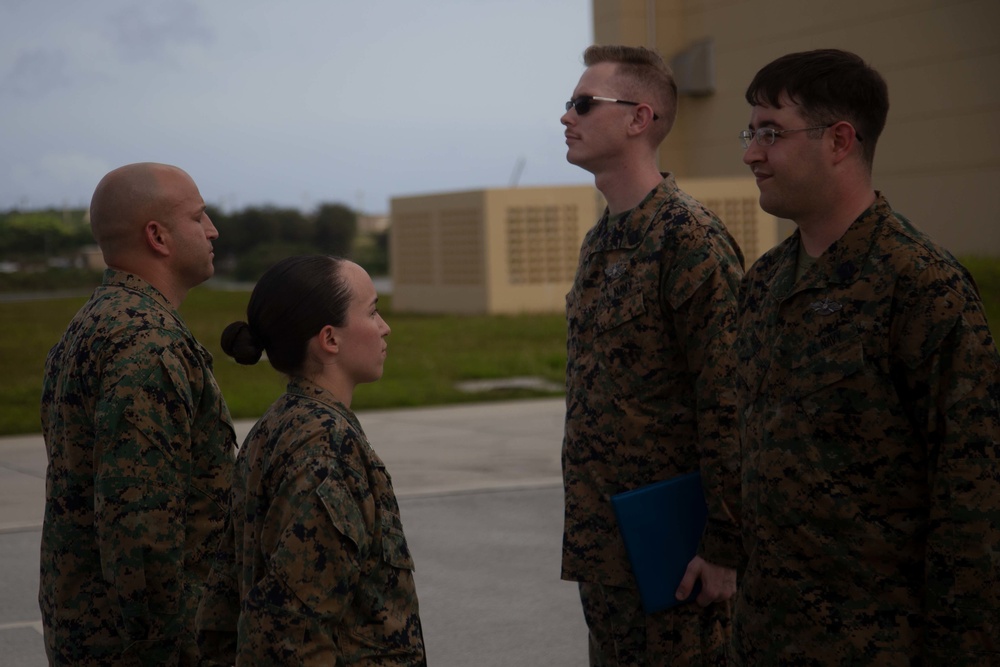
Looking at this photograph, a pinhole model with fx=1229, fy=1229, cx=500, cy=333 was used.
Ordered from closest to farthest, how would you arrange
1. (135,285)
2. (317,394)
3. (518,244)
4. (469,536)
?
1. (317,394)
2. (135,285)
3. (469,536)
4. (518,244)

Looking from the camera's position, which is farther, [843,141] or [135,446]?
[135,446]

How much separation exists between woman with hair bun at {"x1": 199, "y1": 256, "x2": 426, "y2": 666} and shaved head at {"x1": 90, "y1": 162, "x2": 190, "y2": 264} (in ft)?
2.37

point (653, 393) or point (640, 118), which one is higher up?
point (640, 118)

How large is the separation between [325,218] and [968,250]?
101 ft

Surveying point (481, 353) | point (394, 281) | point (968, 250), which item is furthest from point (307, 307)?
point (394, 281)

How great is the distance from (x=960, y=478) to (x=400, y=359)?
633 inches

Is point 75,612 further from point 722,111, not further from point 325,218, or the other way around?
point 325,218

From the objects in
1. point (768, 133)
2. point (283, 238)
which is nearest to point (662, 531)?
point (768, 133)

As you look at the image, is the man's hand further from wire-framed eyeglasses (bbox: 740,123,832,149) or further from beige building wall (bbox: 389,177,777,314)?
beige building wall (bbox: 389,177,777,314)

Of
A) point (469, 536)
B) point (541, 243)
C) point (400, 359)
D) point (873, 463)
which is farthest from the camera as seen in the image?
point (541, 243)

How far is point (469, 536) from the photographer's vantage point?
24.1 ft

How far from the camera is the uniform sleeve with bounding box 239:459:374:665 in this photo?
7.73ft

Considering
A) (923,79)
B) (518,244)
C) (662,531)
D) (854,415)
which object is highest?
(923,79)

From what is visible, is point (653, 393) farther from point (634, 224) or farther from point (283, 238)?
point (283, 238)
